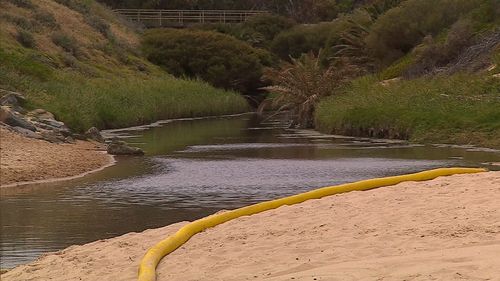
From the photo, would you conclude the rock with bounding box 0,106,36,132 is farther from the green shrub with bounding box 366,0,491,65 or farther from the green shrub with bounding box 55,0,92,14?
the green shrub with bounding box 55,0,92,14

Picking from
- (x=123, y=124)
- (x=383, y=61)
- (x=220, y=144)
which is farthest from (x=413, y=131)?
(x=383, y=61)

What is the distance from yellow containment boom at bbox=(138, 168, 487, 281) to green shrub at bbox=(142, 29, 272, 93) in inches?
2259

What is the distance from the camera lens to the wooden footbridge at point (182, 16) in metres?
89.4

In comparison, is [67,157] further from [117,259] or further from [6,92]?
[117,259]

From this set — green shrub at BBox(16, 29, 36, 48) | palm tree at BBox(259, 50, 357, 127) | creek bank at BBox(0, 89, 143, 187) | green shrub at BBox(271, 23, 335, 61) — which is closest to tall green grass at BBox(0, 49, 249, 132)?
creek bank at BBox(0, 89, 143, 187)

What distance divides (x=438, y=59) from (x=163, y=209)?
31553 millimetres

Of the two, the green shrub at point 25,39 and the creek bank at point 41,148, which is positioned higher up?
the green shrub at point 25,39

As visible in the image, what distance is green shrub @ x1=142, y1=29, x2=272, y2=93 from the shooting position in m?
74.1

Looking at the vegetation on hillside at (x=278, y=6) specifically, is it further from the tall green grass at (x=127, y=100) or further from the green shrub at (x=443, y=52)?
the green shrub at (x=443, y=52)

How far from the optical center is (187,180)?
24188 millimetres

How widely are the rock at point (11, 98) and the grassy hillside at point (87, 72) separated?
0.50 metres

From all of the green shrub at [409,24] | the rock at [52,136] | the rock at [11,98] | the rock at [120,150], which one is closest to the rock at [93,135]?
the rock at [11,98]

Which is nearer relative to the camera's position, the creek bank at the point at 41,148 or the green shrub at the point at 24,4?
the creek bank at the point at 41,148

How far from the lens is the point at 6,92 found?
37.6m
